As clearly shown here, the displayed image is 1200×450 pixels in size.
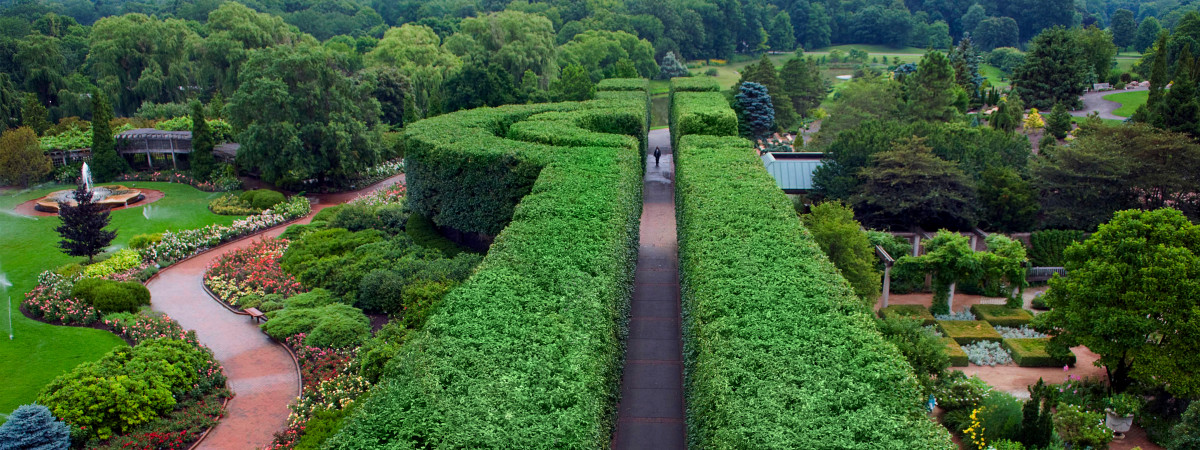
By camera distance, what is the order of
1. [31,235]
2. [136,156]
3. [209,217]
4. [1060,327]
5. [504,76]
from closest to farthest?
[1060,327], [31,235], [209,217], [136,156], [504,76]

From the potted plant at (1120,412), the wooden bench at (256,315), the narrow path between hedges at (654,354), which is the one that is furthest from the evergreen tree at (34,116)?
the potted plant at (1120,412)

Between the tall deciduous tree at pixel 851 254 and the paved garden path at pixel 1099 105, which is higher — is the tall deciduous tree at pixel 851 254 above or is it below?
below

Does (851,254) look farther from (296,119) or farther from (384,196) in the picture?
(296,119)

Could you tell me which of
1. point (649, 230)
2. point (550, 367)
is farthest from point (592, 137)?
point (550, 367)

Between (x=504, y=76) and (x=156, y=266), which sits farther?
(x=504, y=76)

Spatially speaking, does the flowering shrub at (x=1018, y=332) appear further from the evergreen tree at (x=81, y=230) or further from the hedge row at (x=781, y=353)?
the evergreen tree at (x=81, y=230)

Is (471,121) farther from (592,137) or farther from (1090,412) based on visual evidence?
(1090,412)
